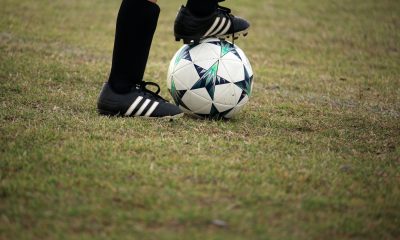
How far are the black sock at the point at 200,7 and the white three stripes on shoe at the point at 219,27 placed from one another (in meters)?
0.11

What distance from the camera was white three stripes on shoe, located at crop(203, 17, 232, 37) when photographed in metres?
4.19

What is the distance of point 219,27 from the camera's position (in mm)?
4219

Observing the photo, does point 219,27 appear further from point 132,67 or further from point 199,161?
point 199,161

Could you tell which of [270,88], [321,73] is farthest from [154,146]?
[321,73]

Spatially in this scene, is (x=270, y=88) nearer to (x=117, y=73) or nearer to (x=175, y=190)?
(x=117, y=73)

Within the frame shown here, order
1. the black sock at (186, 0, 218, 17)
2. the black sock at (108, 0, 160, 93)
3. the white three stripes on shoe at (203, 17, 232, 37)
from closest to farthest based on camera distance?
1. the black sock at (108, 0, 160, 93)
2. the black sock at (186, 0, 218, 17)
3. the white three stripes on shoe at (203, 17, 232, 37)

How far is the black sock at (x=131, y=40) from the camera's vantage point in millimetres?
3957

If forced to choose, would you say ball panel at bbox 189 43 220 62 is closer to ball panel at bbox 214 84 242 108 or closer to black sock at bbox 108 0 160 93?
ball panel at bbox 214 84 242 108

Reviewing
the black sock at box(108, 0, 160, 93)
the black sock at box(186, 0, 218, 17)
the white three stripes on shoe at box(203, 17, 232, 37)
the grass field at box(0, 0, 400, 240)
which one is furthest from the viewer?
the white three stripes on shoe at box(203, 17, 232, 37)

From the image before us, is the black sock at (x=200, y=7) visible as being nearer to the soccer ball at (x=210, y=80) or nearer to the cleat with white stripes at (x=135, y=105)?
the soccer ball at (x=210, y=80)

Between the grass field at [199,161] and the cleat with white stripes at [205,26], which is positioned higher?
the cleat with white stripes at [205,26]

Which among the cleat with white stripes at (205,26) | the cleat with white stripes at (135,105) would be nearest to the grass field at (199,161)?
the cleat with white stripes at (135,105)

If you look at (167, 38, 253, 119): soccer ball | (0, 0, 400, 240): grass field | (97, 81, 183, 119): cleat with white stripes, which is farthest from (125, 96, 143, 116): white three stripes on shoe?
(167, 38, 253, 119): soccer ball

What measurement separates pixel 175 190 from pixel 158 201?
0.16m
